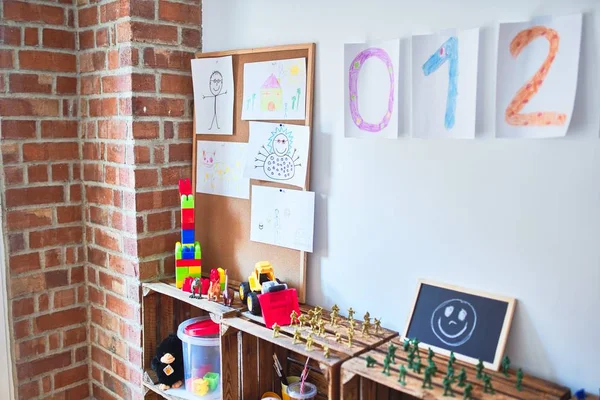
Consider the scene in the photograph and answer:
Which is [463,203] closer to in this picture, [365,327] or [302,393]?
[365,327]

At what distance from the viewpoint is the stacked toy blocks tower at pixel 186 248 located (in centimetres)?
201

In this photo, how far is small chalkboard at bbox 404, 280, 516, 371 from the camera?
138cm

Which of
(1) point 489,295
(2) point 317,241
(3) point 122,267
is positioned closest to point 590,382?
(1) point 489,295

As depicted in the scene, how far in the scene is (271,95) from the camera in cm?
187

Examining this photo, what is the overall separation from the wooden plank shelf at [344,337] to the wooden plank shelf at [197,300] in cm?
8

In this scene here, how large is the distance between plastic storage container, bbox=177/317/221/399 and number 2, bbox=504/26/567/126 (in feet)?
3.82

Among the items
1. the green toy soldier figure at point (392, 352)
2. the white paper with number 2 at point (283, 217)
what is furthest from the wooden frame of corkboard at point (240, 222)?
the green toy soldier figure at point (392, 352)

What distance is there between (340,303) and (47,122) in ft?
4.36

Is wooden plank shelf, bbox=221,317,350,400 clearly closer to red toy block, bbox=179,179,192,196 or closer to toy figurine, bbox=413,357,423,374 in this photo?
toy figurine, bbox=413,357,423,374

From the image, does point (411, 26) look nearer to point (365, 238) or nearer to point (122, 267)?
point (365, 238)

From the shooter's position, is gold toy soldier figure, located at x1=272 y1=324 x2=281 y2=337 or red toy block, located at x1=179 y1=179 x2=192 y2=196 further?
red toy block, located at x1=179 y1=179 x2=192 y2=196

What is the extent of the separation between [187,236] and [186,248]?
1.7 inches

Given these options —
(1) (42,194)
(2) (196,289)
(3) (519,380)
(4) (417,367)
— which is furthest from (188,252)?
(3) (519,380)

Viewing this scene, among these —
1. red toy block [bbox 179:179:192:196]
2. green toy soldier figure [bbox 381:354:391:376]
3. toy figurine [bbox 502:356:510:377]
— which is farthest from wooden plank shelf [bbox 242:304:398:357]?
red toy block [bbox 179:179:192:196]
